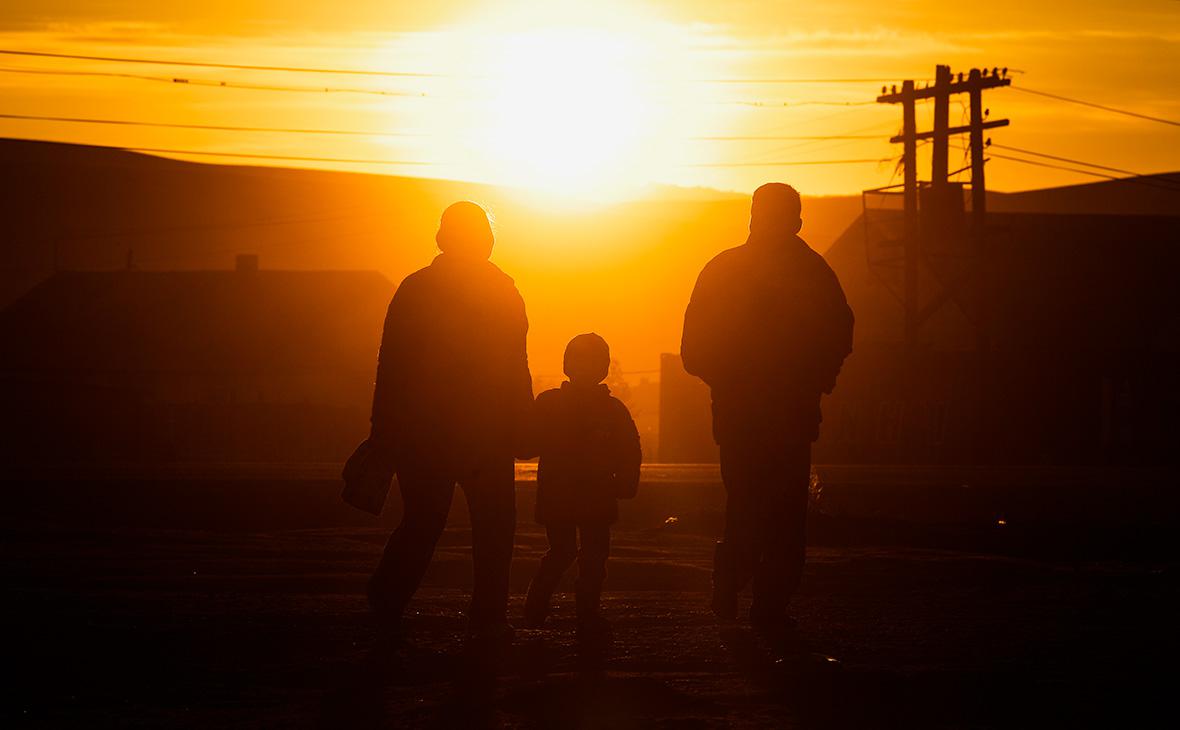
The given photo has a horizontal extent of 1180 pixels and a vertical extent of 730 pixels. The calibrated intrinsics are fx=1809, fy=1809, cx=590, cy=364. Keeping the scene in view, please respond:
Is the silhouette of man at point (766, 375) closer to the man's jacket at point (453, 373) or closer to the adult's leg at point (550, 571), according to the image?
the adult's leg at point (550, 571)

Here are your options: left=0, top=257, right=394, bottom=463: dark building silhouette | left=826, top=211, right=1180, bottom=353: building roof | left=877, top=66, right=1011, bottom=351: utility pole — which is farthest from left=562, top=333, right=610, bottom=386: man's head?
left=826, top=211, right=1180, bottom=353: building roof

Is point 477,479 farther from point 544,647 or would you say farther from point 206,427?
point 206,427

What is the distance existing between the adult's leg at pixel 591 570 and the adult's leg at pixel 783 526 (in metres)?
0.75

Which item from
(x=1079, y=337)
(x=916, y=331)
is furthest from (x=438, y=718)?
(x=1079, y=337)

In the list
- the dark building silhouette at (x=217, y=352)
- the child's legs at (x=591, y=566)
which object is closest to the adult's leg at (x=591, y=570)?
the child's legs at (x=591, y=566)

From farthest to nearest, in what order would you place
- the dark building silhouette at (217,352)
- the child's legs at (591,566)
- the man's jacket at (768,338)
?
the dark building silhouette at (217,352) → the child's legs at (591,566) → the man's jacket at (768,338)

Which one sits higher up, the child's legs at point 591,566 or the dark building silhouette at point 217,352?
the dark building silhouette at point 217,352

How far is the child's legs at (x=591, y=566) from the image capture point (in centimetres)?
851

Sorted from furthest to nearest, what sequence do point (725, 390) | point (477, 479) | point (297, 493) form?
1. point (297, 493)
2. point (725, 390)
3. point (477, 479)

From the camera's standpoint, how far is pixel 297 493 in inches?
967

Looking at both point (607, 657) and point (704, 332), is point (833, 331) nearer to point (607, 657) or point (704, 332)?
point (704, 332)

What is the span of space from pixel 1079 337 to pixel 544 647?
68.4 metres

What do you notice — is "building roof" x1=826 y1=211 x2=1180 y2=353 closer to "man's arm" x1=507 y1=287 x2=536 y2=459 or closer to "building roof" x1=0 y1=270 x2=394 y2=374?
"building roof" x1=0 y1=270 x2=394 y2=374

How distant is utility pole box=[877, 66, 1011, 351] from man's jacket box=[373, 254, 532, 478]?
44.6m
